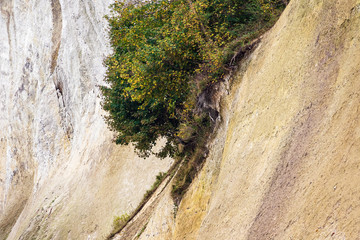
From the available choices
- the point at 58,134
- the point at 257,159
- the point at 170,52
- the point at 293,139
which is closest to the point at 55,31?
the point at 58,134

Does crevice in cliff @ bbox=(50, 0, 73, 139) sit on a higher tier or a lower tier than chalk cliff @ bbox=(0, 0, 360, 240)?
higher

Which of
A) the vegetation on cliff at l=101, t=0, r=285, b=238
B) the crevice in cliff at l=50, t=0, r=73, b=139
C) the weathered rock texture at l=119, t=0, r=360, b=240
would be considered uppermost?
the crevice in cliff at l=50, t=0, r=73, b=139

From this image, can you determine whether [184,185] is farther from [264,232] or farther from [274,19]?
[264,232]

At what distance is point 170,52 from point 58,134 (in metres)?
25.8

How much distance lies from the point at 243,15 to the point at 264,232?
1001cm

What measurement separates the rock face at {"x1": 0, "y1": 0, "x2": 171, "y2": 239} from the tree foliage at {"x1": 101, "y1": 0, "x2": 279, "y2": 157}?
5.51 meters

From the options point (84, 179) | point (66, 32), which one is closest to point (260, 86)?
point (84, 179)

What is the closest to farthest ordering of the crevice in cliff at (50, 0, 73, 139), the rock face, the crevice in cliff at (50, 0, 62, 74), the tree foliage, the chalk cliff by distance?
the chalk cliff, the tree foliage, the rock face, the crevice in cliff at (50, 0, 73, 139), the crevice in cliff at (50, 0, 62, 74)

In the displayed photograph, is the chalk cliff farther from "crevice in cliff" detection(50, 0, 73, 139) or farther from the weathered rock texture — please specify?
"crevice in cliff" detection(50, 0, 73, 139)

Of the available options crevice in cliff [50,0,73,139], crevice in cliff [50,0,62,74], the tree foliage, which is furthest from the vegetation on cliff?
crevice in cliff [50,0,62,74]

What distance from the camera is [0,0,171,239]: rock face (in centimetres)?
2861

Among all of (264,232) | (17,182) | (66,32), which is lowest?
(264,232)

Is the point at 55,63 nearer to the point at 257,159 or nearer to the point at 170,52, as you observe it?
the point at 170,52

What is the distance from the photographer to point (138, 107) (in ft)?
66.3
